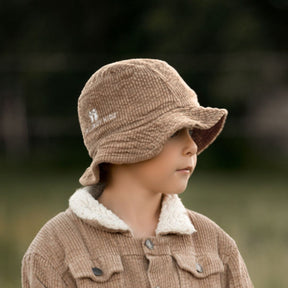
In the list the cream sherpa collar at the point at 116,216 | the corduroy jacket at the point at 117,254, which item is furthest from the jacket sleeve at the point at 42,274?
the cream sherpa collar at the point at 116,216

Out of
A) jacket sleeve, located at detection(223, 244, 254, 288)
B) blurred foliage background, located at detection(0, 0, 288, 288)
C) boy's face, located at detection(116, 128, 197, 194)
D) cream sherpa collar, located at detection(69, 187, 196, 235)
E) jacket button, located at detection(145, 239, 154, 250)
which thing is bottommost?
jacket sleeve, located at detection(223, 244, 254, 288)

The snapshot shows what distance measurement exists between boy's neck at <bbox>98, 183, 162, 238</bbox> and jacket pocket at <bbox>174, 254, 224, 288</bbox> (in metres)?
0.14

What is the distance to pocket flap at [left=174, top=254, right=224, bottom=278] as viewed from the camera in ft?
7.86

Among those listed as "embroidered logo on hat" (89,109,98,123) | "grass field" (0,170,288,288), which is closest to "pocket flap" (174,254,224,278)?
"embroidered logo on hat" (89,109,98,123)

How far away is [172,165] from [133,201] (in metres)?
0.19

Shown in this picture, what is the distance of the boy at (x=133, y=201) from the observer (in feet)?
7.67

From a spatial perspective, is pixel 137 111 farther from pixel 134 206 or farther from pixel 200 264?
pixel 200 264

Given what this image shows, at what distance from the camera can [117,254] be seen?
2.36 meters

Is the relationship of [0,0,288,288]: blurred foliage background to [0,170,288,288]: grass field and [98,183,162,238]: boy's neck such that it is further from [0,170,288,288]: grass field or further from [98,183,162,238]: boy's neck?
[98,183,162,238]: boy's neck

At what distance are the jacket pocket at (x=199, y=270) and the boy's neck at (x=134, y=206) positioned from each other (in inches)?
5.5

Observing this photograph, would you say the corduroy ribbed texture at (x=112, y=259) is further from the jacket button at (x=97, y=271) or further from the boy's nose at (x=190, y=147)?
the boy's nose at (x=190, y=147)

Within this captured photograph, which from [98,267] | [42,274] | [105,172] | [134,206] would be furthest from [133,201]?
[42,274]

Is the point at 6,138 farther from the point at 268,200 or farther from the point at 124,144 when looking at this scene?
the point at 124,144

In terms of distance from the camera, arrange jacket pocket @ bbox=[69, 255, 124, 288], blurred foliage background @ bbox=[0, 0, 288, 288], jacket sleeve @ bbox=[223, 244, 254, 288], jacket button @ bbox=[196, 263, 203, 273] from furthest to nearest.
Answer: blurred foliage background @ bbox=[0, 0, 288, 288], jacket sleeve @ bbox=[223, 244, 254, 288], jacket button @ bbox=[196, 263, 203, 273], jacket pocket @ bbox=[69, 255, 124, 288]
